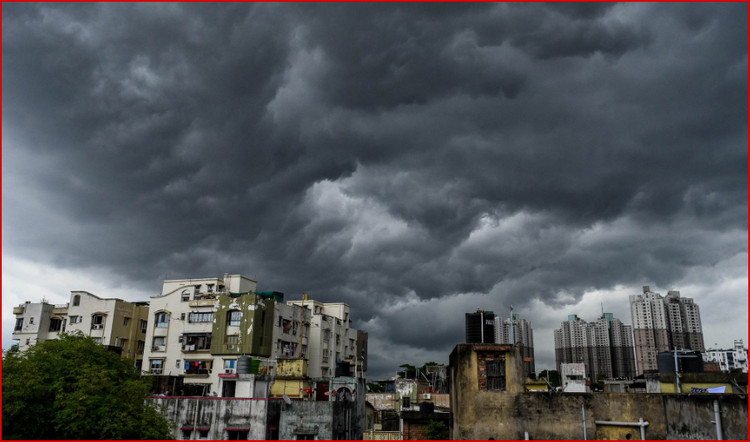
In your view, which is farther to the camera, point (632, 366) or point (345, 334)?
point (632, 366)

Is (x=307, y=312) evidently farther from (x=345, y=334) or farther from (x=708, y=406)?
(x=708, y=406)

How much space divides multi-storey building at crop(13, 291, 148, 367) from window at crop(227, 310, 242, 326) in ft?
71.9

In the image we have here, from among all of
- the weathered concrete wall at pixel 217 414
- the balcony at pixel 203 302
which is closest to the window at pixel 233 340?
the balcony at pixel 203 302

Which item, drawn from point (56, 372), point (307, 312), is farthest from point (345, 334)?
point (56, 372)

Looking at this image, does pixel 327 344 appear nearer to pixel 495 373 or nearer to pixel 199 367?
pixel 199 367

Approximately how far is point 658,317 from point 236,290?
150 metres

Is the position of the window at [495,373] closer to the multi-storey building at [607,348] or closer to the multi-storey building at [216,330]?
the multi-storey building at [216,330]

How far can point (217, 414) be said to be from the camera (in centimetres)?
4766

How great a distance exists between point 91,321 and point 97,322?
907 millimetres

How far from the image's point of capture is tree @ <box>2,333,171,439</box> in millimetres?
35688

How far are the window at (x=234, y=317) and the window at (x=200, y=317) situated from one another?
11.1 ft

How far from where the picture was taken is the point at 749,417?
29469 millimetres

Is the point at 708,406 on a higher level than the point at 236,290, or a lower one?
lower

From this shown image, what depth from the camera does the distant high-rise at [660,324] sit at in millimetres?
171000
